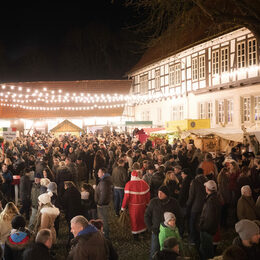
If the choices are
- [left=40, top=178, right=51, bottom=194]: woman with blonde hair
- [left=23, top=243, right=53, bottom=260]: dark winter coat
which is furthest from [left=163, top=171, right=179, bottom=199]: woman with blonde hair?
[left=23, top=243, right=53, bottom=260]: dark winter coat

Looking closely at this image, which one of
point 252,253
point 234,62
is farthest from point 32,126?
point 252,253

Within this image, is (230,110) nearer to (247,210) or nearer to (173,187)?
(173,187)

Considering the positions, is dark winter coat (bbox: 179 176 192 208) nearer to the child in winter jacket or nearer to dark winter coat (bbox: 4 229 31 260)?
the child in winter jacket

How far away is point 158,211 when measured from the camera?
18.8 ft

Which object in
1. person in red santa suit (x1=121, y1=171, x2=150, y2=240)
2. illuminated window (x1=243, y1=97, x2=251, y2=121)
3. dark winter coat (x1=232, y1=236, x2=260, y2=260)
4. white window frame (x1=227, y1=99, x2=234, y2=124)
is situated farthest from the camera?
white window frame (x1=227, y1=99, x2=234, y2=124)

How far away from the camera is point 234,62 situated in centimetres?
2106

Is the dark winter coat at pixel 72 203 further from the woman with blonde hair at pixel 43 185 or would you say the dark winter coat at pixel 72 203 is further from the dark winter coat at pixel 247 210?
the dark winter coat at pixel 247 210

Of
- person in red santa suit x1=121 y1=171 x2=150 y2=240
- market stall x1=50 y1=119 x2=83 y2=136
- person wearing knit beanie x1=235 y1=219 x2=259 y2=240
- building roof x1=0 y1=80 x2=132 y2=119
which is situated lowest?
person in red santa suit x1=121 y1=171 x2=150 y2=240

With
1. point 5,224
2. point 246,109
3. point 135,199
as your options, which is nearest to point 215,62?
point 246,109

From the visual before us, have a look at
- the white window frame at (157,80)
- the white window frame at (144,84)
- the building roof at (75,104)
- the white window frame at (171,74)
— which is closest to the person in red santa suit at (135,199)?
the white window frame at (171,74)

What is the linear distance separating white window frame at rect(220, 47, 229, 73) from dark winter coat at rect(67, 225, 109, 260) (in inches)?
774

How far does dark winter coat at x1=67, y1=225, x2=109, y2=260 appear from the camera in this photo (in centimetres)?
407

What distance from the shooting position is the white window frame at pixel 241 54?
20281mm

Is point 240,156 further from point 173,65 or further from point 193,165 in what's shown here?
point 173,65
